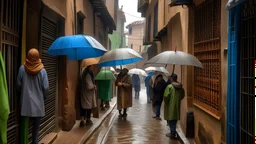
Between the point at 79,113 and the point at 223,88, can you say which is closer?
the point at 223,88

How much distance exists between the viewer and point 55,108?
7.68 metres

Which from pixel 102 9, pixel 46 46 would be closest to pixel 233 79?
pixel 46 46

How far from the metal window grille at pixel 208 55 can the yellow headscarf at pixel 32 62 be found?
3300 mm

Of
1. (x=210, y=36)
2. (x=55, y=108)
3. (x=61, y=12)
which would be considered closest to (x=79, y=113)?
(x=55, y=108)

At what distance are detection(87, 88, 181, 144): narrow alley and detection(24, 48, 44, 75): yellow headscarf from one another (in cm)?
309

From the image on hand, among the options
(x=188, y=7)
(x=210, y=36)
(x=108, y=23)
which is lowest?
(x=210, y=36)

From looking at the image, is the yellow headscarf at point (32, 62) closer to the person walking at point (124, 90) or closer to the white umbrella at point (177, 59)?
the white umbrella at point (177, 59)

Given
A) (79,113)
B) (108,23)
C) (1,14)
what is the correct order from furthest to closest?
(108,23)
(79,113)
(1,14)

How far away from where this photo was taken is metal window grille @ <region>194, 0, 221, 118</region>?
19.8ft

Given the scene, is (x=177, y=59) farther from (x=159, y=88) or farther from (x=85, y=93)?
(x=159, y=88)

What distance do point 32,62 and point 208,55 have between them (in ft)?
12.2

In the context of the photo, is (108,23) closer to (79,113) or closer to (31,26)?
(79,113)

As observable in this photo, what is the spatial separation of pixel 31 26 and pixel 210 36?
3701 millimetres

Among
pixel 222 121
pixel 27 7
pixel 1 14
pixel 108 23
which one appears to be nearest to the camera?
pixel 1 14
